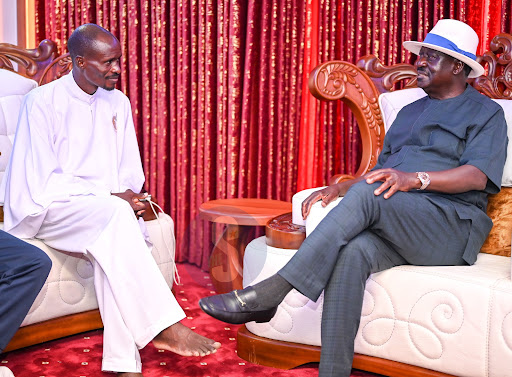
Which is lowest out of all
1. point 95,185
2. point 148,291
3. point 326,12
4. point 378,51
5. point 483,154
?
point 148,291

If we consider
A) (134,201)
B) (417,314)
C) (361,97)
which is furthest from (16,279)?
(361,97)

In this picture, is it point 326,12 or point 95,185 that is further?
point 326,12

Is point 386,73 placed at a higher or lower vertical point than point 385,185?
higher

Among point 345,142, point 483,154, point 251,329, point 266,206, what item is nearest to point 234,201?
point 266,206

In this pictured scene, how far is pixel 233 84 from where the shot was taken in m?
3.91

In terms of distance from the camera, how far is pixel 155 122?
415 centimetres

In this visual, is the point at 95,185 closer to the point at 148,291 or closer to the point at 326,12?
the point at 148,291

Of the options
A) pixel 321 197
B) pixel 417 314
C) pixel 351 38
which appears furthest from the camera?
pixel 351 38

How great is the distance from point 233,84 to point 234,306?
2.17m

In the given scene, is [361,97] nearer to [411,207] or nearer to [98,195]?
[411,207]

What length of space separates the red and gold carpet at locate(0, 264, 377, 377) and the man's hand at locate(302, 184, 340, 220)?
630 millimetres

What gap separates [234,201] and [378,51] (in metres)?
1.21

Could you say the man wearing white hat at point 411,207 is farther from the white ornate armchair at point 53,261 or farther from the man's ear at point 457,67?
the white ornate armchair at point 53,261

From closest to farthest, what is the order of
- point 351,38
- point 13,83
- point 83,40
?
1. point 83,40
2. point 13,83
3. point 351,38
